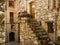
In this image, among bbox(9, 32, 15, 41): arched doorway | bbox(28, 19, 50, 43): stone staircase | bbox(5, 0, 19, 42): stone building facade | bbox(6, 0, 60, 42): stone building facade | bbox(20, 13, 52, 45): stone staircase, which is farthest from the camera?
bbox(9, 32, 15, 41): arched doorway

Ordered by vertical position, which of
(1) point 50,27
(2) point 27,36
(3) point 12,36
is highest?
(1) point 50,27

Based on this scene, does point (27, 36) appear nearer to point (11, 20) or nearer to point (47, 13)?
point (47, 13)

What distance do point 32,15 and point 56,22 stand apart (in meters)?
3.28

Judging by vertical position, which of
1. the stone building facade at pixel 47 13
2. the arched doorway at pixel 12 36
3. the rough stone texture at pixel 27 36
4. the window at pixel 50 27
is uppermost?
the stone building facade at pixel 47 13

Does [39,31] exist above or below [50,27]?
below

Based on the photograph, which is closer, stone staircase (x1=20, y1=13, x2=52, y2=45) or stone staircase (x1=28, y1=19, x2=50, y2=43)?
stone staircase (x1=20, y1=13, x2=52, y2=45)

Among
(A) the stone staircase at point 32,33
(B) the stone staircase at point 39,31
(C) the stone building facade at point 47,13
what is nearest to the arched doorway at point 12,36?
(C) the stone building facade at point 47,13

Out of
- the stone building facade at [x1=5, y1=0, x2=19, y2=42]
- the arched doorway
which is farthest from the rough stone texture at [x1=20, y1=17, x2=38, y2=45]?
the arched doorway

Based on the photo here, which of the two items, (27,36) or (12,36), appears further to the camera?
(12,36)

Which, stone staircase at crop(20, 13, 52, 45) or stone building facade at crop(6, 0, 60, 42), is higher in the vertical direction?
stone building facade at crop(6, 0, 60, 42)

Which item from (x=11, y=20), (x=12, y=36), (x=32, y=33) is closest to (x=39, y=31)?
(x=32, y=33)

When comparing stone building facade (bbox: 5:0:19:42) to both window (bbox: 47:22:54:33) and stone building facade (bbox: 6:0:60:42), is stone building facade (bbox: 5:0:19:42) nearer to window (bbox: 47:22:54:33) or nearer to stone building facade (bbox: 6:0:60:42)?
stone building facade (bbox: 6:0:60:42)

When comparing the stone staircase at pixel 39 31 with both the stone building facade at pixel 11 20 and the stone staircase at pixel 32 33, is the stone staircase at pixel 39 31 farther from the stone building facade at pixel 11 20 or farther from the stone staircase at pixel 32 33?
the stone building facade at pixel 11 20

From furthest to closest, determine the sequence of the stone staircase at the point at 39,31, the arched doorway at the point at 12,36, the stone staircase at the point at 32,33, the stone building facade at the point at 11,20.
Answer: the arched doorway at the point at 12,36, the stone building facade at the point at 11,20, the stone staircase at the point at 39,31, the stone staircase at the point at 32,33
